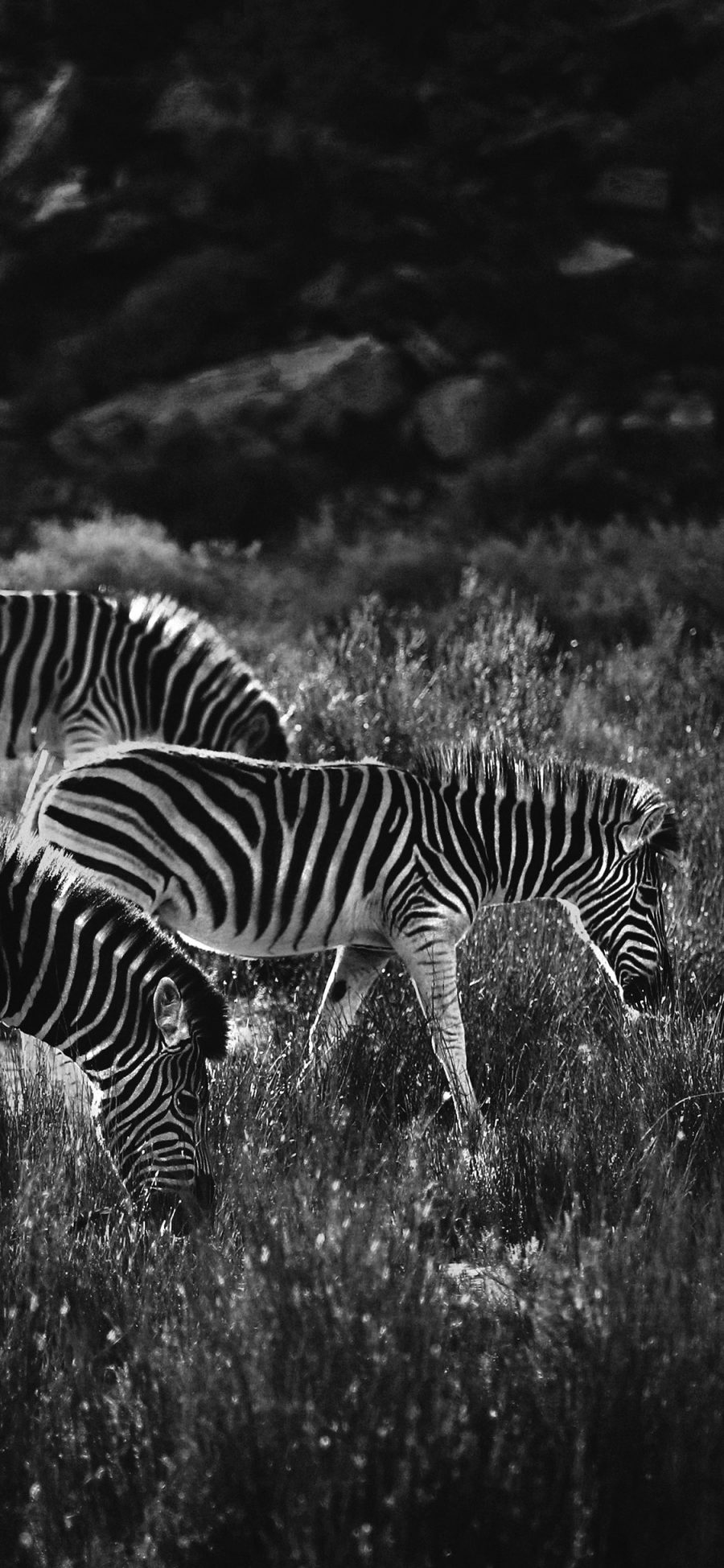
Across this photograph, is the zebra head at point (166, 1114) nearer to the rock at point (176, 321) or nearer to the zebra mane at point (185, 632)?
the zebra mane at point (185, 632)

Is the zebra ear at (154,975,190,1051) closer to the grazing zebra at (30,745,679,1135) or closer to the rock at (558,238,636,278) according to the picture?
the grazing zebra at (30,745,679,1135)

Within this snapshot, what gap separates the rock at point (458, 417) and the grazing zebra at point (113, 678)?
52.1ft

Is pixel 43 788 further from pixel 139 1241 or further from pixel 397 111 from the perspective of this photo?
pixel 397 111

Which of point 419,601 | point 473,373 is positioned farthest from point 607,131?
point 419,601

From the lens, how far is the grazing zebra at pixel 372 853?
212 inches

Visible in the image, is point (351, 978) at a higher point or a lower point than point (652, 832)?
lower

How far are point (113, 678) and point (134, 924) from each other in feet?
15.4

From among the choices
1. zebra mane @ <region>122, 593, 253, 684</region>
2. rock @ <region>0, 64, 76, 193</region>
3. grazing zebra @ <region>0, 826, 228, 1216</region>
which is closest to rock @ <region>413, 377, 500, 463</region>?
rock @ <region>0, 64, 76, 193</region>

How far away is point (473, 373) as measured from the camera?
85.9 ft

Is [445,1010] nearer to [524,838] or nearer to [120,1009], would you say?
[524,838]

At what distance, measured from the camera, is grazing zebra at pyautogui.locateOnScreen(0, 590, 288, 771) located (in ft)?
28.7

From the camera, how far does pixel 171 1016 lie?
432cm

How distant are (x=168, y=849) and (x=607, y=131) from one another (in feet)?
88.7

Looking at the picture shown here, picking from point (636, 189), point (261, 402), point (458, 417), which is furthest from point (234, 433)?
point (636, 189)
